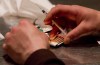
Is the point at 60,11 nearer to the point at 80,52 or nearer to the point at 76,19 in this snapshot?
the point at 76,19

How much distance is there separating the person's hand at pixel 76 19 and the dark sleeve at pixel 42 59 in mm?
180

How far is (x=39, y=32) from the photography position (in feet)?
2.68

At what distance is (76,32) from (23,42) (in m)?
0.22

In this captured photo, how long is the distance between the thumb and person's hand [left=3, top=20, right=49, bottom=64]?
0.10 meters

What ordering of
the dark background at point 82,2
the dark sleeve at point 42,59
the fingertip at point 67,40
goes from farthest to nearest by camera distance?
the dark background at point 82,2, the fingertip at point 67,40, the dark sleeve at point 42,59

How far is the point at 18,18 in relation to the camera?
1032 mm

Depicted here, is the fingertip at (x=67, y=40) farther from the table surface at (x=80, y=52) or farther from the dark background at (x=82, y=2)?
the dark background at (x=82, y=2)

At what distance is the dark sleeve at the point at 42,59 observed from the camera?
0.69m

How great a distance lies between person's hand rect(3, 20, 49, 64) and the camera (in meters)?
0.75

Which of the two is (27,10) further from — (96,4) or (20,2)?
(96,4)

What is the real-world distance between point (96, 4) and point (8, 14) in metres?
0.50

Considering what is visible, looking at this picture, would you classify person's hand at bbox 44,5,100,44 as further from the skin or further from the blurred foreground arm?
the blurred foreground arm

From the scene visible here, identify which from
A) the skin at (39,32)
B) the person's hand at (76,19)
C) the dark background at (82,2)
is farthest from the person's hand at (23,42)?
the dark background at (82,2)

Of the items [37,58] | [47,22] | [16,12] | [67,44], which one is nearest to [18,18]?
[16,12]
